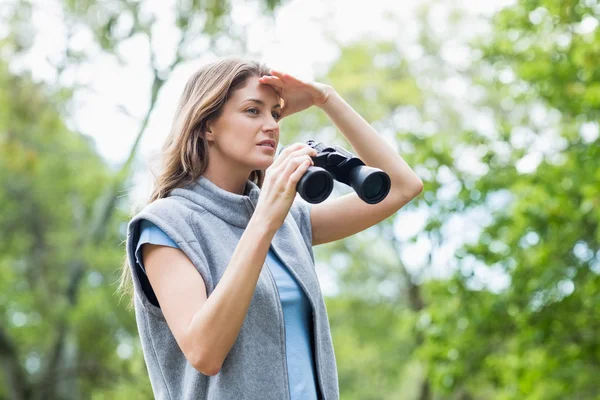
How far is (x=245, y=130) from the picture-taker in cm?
229

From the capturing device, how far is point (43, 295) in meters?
16.3

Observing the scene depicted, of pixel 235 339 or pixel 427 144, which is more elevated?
pixel 235 339

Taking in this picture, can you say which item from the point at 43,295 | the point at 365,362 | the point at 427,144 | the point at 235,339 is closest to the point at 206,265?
the point at 235,339

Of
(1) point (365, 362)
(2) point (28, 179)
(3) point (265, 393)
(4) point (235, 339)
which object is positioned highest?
(4) point (235, 339)

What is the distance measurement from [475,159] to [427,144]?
678 millimetres

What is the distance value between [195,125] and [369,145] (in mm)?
635

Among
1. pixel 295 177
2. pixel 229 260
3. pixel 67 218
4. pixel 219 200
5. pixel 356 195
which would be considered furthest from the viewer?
pixel 67 218

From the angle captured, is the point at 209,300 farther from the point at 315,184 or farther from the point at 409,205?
the point at 409,205

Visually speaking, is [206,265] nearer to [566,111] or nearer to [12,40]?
[566,111]

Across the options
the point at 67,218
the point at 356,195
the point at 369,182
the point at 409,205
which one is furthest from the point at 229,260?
the point at 67,218

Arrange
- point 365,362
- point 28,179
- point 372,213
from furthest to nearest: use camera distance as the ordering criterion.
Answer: point 365,362 → point 28,179 → point 372,213

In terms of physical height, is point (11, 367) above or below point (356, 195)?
below

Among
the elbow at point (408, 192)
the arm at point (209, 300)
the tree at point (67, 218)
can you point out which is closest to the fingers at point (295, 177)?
the arm at point (209, 300)

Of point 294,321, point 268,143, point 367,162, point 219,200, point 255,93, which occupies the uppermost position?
point 255,93
